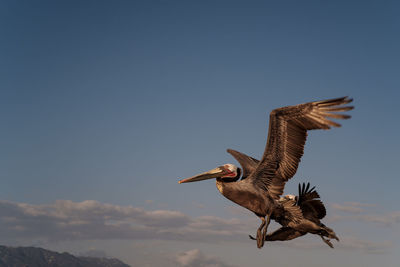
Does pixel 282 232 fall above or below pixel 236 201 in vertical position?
below

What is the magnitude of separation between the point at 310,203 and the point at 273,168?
1.97 metres

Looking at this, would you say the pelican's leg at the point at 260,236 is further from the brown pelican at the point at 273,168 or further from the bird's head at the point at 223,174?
the bird's head at the point at 223,174

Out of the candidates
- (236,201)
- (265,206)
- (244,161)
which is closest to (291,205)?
(265,206)

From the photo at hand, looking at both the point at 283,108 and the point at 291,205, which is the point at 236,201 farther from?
the point at 283,108

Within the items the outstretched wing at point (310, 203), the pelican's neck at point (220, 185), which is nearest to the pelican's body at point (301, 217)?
the outstretched wing at point (310, 203)

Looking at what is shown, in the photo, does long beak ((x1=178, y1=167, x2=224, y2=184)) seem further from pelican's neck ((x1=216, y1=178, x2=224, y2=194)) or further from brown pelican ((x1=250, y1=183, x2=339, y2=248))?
brown pelican ((x1=250, y1=183, x2=339, y2=248))

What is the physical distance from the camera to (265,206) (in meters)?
12.4

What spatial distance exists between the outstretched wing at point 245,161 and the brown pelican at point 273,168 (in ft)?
4.60

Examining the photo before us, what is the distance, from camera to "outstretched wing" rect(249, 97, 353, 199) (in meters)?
11.4

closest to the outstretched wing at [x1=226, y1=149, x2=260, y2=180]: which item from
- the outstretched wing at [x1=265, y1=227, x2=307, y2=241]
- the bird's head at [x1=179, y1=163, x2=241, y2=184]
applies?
the bird's head at [x1=179, y1=163, x2=241, y2=184]

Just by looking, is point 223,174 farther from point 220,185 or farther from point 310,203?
point 310,203

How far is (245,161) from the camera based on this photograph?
15305mm

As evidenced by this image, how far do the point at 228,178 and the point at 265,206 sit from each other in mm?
1559

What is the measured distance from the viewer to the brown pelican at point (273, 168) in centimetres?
1198
